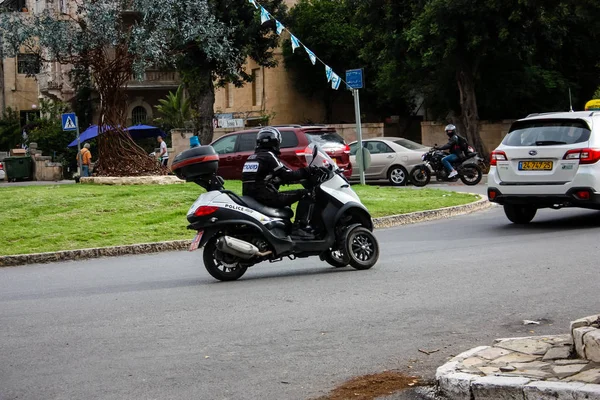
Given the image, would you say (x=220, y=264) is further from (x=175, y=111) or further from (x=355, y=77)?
(x=175, y=111)

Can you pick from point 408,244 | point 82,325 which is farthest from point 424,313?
point 408,244

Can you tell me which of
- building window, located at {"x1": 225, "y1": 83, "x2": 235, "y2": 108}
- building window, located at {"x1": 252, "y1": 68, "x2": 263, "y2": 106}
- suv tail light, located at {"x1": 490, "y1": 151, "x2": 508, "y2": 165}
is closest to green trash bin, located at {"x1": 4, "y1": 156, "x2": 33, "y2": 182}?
building window, located at {"x1": 225, "y1": 83, "x2": 235, "y2": 108}

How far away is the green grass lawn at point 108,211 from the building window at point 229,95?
27.6 meters

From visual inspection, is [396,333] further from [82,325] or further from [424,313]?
[82,325]

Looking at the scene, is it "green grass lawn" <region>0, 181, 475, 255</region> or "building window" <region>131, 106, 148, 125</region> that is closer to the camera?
"green grass lawn" <region>0, 181, 475, 255</region>

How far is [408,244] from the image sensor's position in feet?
46.2

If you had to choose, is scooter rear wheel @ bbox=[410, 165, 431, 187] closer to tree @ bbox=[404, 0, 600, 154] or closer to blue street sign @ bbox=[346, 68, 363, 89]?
blue street sign @ bbox=[346, 68, 363, 89]

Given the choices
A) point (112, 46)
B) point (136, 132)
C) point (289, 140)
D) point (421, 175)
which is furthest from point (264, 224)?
point (136, 132)

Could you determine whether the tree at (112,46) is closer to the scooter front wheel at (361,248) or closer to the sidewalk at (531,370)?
the scooter front wheel at (361,248)

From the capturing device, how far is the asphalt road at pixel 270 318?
6.46 metres

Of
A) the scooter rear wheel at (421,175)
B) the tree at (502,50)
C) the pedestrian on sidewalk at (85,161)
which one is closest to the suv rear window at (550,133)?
the scooter rear wheel at (421,175)

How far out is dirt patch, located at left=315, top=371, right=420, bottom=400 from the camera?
5887mm

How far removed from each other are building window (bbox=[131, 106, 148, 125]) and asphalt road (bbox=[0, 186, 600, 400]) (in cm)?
4140

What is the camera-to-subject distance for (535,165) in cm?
1500
